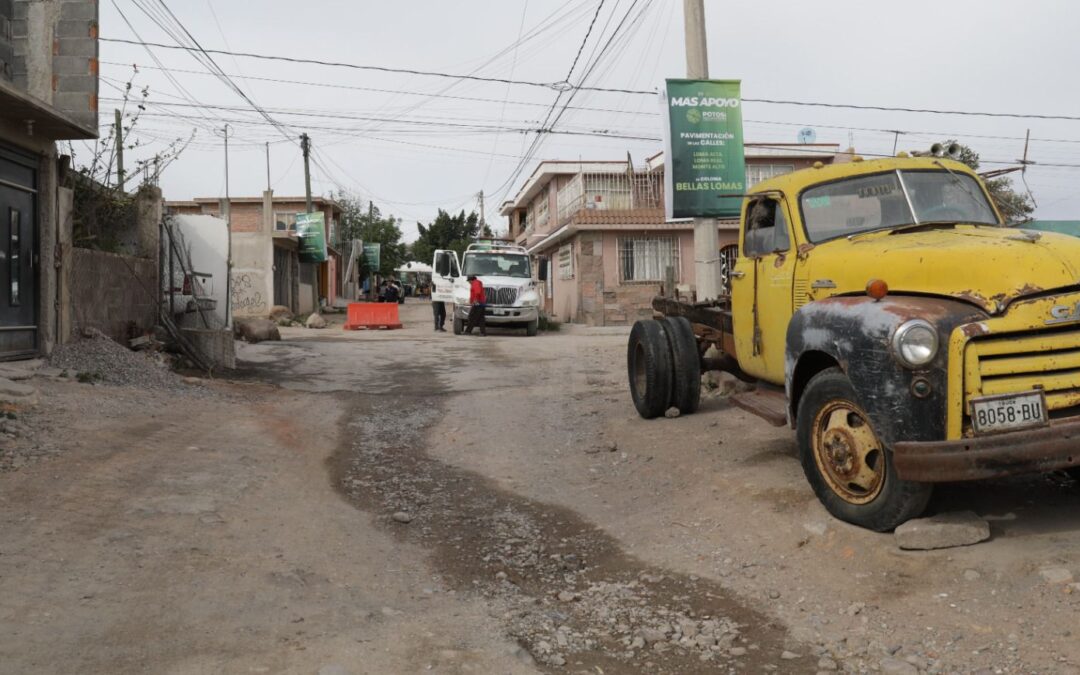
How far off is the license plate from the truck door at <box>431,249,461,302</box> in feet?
68.6

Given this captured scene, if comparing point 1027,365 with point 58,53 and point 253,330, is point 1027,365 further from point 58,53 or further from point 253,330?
point 253,330

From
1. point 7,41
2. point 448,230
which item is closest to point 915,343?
point 7,41

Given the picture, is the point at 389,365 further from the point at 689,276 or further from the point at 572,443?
the point at 689,276

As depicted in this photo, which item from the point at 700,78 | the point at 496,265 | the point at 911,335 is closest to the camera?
the point at 911,335

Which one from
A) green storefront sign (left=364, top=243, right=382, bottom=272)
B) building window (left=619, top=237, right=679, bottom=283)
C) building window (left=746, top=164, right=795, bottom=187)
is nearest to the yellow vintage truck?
building window (left=619, top=237, right=679, bottom=283)

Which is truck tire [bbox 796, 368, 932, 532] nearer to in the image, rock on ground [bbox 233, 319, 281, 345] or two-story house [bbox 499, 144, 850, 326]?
rock on ground [bbox 233, 319, 281, 345]

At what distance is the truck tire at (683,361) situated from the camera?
315 inches

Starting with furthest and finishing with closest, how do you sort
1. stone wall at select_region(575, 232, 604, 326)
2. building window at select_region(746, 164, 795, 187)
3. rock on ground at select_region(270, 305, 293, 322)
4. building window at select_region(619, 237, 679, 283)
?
building window at select_region(746, 164, 795, 187)
rock on ground at select_region(270, 305, 293, 322)
building window at select_region(619, 237, 679, 283)
stone wall at select_region(575, 232, 604, 326)

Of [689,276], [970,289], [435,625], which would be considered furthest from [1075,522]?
[689,276]

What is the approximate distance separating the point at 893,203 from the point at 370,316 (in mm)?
21478

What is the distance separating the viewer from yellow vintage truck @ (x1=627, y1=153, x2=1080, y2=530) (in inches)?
155

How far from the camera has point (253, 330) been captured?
18250 millimetres

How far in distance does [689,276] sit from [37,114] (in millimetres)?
21637

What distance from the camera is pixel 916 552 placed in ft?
13.9
